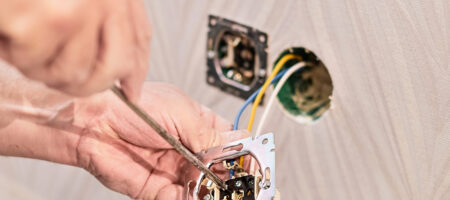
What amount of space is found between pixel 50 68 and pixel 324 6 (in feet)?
1.09

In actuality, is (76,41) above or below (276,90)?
below

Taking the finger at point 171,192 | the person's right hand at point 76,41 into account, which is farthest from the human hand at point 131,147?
the person's right hand at point 76,41

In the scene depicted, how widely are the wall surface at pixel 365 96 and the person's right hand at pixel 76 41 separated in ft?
0.83

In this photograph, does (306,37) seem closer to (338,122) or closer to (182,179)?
(338,122)

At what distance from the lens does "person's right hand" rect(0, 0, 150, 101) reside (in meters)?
0.44

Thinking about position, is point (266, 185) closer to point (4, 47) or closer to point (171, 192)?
point (171, 192)

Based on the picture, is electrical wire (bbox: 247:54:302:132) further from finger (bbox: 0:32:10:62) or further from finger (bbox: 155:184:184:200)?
finger (bbox: 0:32:10:62)

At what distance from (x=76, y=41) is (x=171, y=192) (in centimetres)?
33

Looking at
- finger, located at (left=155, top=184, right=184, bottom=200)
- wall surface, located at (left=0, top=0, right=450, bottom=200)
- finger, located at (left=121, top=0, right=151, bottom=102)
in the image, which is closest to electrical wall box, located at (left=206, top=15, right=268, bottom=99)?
wall surface, located at (left=0, top=0, right=450, bottom=200)

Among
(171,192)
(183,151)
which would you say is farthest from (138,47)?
(171,192)

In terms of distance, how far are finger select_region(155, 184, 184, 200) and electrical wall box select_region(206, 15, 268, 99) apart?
→ 157 mm

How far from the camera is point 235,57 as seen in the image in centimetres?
87

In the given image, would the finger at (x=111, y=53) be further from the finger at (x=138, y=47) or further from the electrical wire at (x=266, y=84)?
the electrical wire at (x=266, y=84)

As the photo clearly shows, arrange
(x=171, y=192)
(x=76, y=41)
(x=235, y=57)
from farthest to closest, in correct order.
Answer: (x=235, y=57) < (x=171, y=192) < (x=76, y=41)
